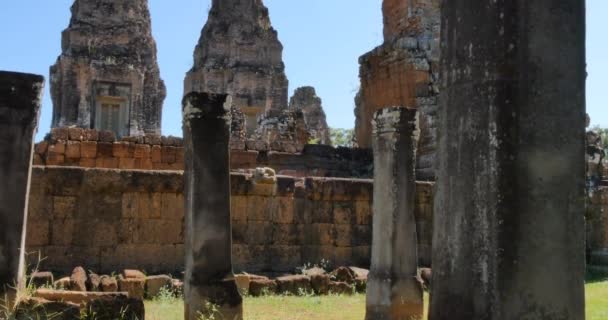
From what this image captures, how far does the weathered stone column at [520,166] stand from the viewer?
254 centimetres

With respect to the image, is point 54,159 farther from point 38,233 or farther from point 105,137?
point 38,233

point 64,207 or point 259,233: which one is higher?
point 64,207

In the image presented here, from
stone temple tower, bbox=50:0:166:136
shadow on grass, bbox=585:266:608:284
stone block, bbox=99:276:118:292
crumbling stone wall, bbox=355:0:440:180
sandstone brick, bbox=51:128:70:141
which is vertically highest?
stone temple tower, bbox=50:0:166:136

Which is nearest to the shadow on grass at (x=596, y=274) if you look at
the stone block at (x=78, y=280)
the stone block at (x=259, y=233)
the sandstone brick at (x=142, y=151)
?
the stone block at (x=259, y=233)

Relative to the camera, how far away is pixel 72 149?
46.9 ft

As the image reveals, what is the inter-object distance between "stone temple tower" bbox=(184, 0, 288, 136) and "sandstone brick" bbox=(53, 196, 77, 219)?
25.7m

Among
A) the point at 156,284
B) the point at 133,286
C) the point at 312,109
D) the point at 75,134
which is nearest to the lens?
the point at 133,286

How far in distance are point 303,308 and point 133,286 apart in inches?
89.5

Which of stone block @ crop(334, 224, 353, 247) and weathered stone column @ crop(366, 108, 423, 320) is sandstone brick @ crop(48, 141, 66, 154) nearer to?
stone block @ crop(334, 224, 353, 247)

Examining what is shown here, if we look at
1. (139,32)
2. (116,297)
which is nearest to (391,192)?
(116,297)

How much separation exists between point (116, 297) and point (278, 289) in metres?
3.99

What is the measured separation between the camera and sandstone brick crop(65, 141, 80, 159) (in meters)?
14.2

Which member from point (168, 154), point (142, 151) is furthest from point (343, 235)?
point (142, 151)

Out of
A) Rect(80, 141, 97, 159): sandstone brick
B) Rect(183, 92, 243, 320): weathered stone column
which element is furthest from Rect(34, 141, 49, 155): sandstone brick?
Rect(183, 92, 243, 320): weathered stone column
